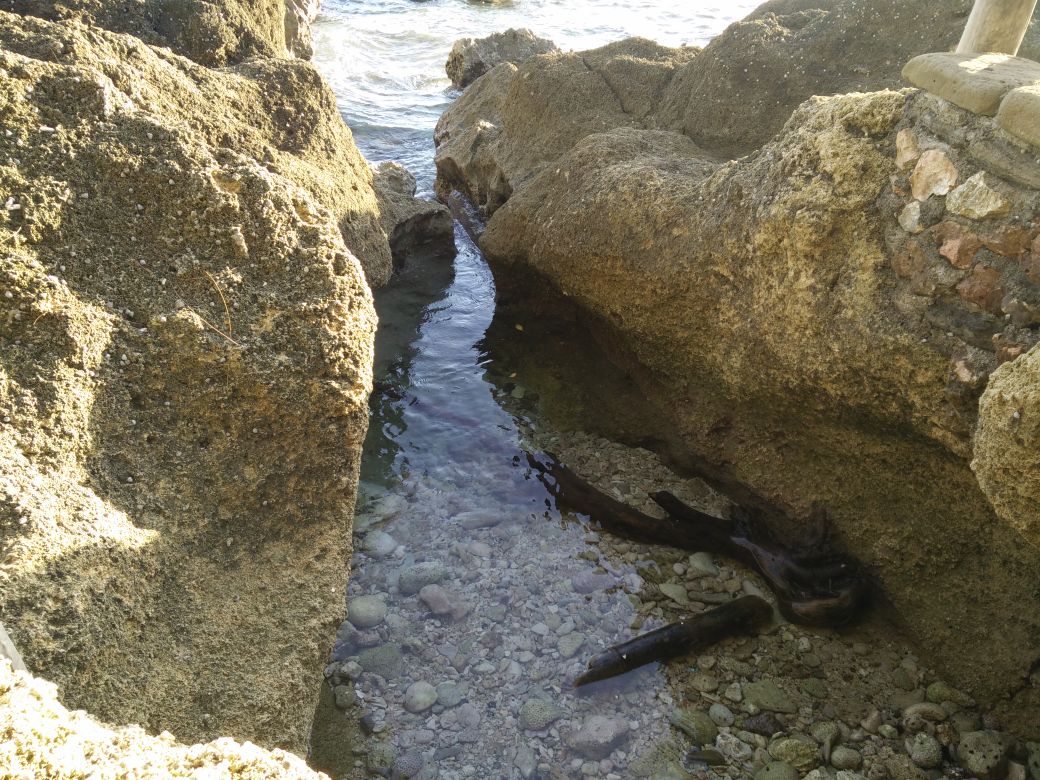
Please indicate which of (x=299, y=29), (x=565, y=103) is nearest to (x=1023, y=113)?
(x=565, y=103)

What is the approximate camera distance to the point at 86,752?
175cm

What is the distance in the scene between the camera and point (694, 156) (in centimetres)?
550

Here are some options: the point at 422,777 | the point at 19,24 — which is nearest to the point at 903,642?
the point at 422,777

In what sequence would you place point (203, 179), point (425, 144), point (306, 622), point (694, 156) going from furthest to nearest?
point (425, 144)
point (694, 156)
point (203, 179)
point (306, 622)

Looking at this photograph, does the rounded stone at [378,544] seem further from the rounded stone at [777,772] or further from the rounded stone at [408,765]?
the rounded stone at [777,772]

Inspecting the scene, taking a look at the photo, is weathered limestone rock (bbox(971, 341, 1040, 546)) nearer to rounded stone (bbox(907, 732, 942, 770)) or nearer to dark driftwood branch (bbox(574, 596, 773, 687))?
rounded stone (bbox(907, 732, 942, 770))

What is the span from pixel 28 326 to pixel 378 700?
212 cm

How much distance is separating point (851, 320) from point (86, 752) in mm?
3097

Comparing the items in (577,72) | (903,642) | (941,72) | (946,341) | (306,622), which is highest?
(941,72)

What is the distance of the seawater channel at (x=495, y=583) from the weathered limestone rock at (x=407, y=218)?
235 millimetres

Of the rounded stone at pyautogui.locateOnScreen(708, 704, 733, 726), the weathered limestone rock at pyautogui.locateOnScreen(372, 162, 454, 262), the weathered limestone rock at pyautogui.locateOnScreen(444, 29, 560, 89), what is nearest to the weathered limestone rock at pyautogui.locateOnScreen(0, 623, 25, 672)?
the rounded stone at pyautogui.locateOnScreen(708, 704, 733, 726)

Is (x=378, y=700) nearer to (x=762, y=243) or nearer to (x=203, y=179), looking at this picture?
(x=203, y=179)

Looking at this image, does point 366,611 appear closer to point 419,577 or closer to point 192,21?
point 419,577

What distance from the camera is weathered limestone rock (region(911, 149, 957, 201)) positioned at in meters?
3.08
